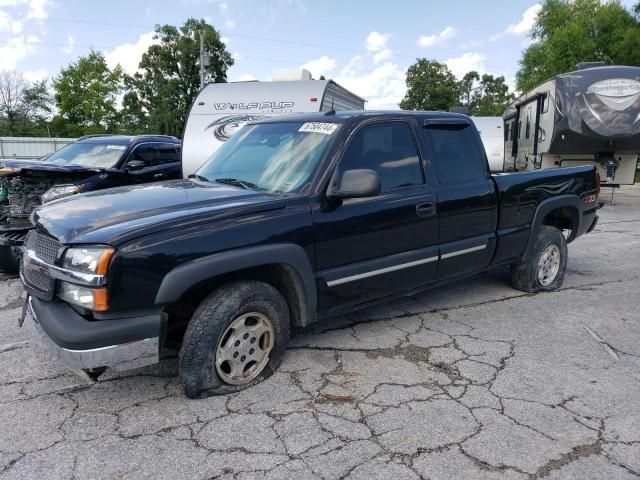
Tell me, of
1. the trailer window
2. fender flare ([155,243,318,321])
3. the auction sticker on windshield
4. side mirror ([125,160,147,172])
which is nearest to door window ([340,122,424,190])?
the auction sticker on windshield

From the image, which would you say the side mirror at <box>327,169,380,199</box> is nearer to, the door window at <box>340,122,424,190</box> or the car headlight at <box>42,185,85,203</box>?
the door window at <box>340,122,424,190</box>

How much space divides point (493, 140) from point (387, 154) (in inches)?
567

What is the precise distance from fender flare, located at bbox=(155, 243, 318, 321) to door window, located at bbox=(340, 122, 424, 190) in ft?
2.58

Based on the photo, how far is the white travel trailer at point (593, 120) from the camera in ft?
36.3

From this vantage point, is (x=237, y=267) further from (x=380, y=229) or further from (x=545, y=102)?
(x=545, y=102)

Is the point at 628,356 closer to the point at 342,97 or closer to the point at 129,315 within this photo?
the point at 129,315

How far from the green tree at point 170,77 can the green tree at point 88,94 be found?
173 cm

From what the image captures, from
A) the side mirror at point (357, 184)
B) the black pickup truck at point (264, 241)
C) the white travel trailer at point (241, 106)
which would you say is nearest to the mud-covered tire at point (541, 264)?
the black pickup truck at point (264, 241)

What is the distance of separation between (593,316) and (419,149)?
240 centimetres

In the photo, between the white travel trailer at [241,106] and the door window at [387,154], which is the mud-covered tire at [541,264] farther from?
the white travel trailer at [241,106]

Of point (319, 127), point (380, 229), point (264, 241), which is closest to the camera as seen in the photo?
point (264, 241)

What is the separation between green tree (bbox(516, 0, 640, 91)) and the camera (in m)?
28.1

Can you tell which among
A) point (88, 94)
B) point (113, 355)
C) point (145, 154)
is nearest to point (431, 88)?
point (88, 94)

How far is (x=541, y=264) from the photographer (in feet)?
17.8
